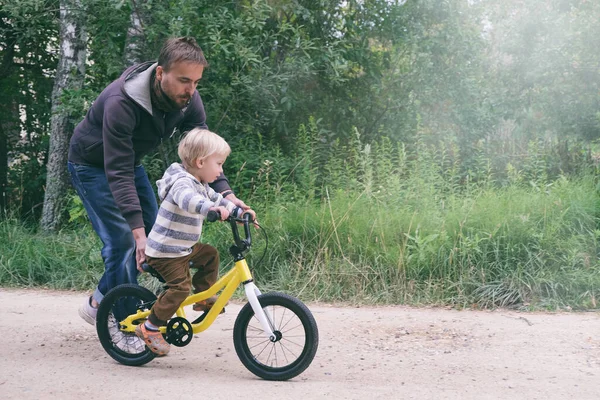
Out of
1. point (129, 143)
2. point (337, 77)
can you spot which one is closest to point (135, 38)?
point (337, 77)

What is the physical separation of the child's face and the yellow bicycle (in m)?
0.33

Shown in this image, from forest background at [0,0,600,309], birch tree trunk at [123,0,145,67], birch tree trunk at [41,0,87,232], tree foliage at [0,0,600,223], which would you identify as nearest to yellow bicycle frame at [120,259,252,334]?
forest background at [0,0,600,309]

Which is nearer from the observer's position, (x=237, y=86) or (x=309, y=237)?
(x=309, y=237)

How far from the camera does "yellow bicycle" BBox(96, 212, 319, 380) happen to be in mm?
4230

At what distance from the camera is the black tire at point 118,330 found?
4.64 metres

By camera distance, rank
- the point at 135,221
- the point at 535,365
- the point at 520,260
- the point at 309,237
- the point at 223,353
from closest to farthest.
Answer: the point at 135,221
the point at 535,365
the point at 223,353
the point at 520,260
the point at 309,237

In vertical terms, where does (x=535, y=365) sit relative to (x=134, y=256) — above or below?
below

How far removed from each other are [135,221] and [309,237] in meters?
2.75

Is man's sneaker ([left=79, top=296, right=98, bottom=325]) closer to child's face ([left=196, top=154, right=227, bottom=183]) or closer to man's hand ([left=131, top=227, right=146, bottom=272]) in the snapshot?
man's hand ([left=131, top=227, right=146, bottom=272])

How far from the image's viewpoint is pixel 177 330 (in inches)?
178

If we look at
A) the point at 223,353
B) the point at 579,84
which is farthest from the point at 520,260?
the point at 579,84

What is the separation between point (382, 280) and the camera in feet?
21.0

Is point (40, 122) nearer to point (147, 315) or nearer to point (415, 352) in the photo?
point (147, 315)

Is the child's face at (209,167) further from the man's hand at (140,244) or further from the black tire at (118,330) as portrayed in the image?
the black tire at (118,330)
